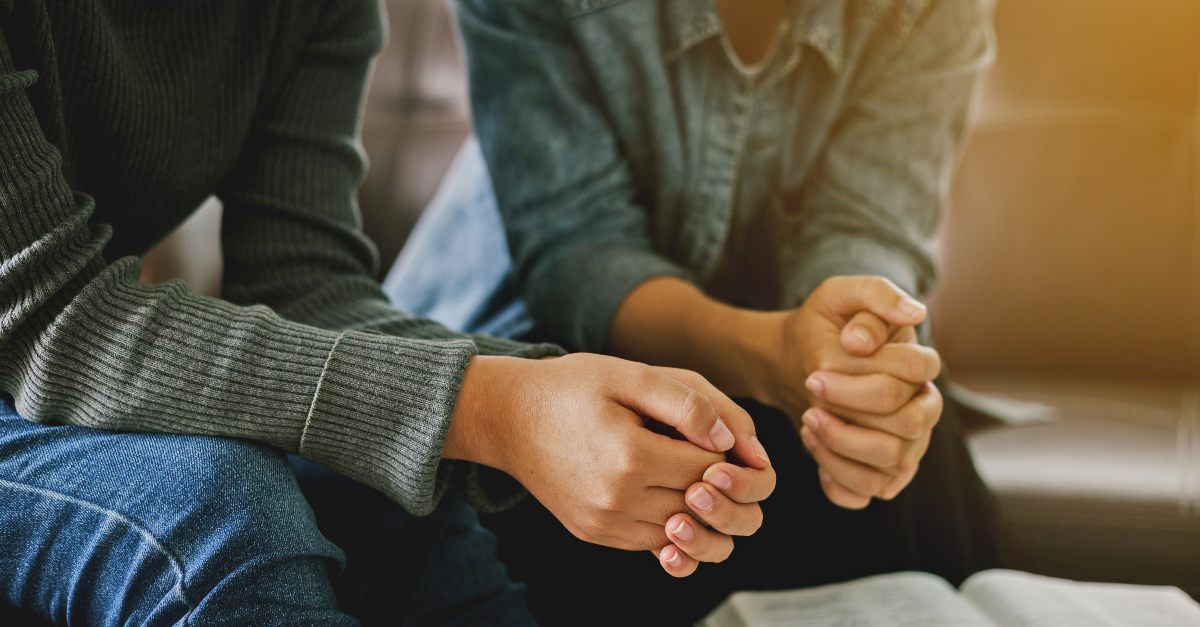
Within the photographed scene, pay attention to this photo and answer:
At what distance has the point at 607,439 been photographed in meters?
0.43

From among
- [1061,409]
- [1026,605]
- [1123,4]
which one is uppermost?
[1123,4]

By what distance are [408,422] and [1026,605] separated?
420 mm

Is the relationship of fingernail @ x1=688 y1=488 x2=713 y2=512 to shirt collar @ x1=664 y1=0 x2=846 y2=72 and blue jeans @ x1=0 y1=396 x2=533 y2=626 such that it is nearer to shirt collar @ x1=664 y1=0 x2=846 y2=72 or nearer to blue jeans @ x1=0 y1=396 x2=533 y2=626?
blue jeans @ x1=0 y1=396 x2=533 y2=626

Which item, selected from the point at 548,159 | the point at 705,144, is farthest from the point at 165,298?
the point at 705,144

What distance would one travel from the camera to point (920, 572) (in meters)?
0.68

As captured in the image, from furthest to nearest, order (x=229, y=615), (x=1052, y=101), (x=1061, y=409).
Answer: (x=1052, y=101), (x=1061, y=409), (x=229, y=615)

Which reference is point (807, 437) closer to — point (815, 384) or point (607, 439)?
point (815, 384)

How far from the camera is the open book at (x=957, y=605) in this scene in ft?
1.96

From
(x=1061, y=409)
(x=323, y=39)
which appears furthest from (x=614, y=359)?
(x=1061, y=409)

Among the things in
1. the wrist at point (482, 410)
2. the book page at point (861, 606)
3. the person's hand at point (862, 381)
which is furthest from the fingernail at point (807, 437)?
the wrist at point (482, 410)

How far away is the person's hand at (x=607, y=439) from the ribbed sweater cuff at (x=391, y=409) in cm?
1

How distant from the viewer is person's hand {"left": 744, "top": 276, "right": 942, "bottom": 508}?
558 millimetres

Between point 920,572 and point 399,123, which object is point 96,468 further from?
point 399,123

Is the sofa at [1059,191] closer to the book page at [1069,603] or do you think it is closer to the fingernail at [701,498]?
the book page at [1069,603]
